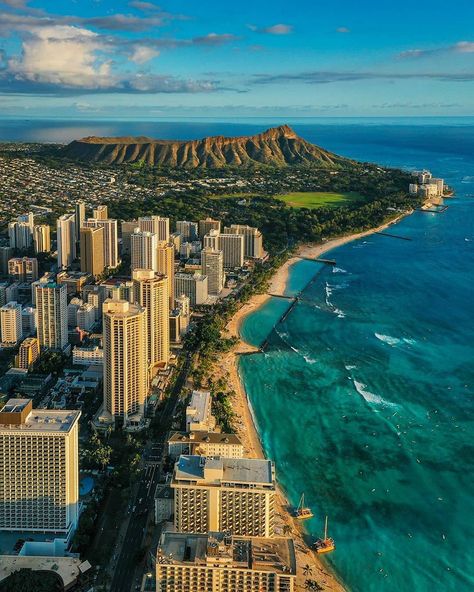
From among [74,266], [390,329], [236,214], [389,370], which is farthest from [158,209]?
[389,370]

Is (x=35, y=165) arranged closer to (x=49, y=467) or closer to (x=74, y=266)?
(x=74, y=266)

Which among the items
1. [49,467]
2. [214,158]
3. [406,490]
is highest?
[214,158]

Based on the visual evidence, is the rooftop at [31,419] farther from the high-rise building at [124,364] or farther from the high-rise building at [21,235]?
the high-rise building at [21,235]

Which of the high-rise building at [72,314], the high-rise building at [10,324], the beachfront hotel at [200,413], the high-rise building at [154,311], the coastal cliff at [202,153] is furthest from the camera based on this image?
the coastal cliff at [202,153]

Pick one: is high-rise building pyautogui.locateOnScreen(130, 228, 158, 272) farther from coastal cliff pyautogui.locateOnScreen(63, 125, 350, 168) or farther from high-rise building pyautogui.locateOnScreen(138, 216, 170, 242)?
coastal cliff pyautogui.locateOnScreen(63, 125, 350, 168)

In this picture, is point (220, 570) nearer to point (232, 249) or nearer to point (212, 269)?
point (212, 269)

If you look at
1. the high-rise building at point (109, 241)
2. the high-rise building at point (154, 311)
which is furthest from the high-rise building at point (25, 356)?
the high-rise building at point (109, 241)
